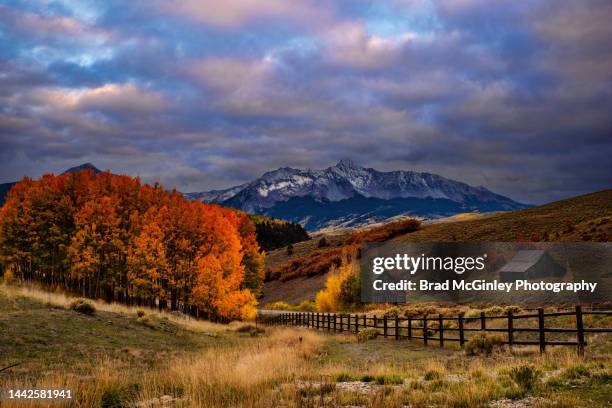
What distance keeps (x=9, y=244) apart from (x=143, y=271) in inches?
616

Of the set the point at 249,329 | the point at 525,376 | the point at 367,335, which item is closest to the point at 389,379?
the point at 525,376

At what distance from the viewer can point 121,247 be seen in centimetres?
5106

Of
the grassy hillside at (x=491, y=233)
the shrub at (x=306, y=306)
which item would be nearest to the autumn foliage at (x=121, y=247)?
the shrub at (x=306, y=306)

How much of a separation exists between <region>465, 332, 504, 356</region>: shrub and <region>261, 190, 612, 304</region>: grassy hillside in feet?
121

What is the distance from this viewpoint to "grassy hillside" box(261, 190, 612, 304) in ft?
196

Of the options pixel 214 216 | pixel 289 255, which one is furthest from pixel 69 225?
pixel 289 255

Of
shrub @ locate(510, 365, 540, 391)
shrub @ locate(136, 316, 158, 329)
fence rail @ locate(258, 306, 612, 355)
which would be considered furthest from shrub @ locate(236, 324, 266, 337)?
shrub @ locate(510, 365, 540, 391)

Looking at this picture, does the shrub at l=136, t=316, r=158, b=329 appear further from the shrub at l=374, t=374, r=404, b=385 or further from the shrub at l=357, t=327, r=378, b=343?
the shrub at l=374, t=374, r=404, b=385

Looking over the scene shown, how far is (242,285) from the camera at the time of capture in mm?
57906

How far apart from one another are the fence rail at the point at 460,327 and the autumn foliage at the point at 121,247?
32.3ft

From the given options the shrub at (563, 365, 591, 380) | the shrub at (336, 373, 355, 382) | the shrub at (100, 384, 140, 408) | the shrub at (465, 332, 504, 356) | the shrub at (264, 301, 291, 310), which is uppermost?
the shrub at (563, 365, 591, 380)

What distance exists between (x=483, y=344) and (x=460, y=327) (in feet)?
7.34

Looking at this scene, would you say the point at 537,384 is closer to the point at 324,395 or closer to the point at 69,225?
the point at 324,395

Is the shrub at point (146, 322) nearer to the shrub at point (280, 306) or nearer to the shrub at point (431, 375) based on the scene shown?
the shrub at point (431, 375)
